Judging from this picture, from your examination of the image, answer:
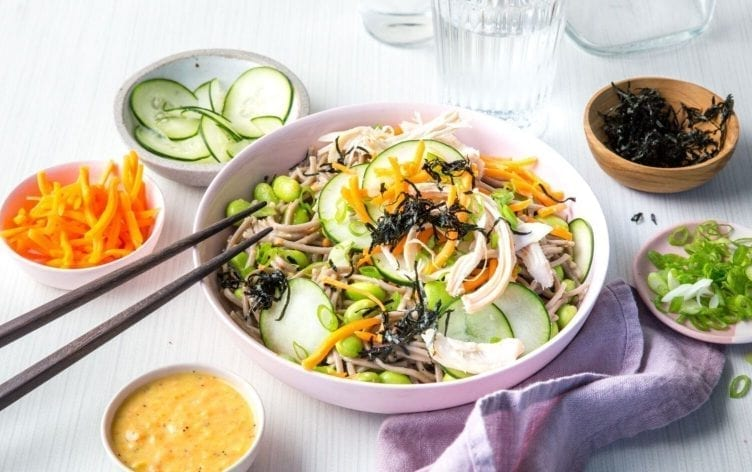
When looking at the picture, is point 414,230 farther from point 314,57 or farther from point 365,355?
point 314,57

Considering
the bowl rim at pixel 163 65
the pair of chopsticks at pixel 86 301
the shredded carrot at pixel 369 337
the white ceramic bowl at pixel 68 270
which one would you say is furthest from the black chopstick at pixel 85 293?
the shredded carrot at pixel 369 337

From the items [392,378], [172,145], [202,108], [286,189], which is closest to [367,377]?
[392,378]

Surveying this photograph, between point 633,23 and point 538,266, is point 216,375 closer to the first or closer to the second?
point 538,266

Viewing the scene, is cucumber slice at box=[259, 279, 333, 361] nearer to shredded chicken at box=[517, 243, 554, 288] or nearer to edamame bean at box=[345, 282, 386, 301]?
edamame bean at box=[345, 282, 386, 301]

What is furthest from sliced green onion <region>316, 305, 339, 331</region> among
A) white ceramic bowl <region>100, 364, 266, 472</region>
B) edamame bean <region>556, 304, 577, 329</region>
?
edamame bean <region>556, 304, 577, 329</region>

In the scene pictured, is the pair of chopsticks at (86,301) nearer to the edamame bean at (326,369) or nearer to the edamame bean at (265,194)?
the edamame bean at (265,194)

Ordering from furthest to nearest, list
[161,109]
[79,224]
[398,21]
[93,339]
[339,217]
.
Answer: [398,21]
[161,109]
[79,224]
[339,217]
[93,339]
